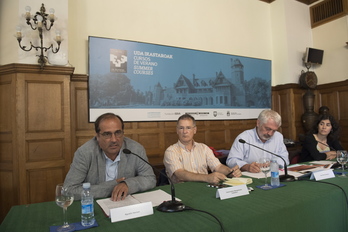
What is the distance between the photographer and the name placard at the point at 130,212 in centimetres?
108

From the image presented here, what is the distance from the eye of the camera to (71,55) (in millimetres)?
3426

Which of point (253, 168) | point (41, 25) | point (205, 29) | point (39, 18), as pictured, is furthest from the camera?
point (205, 29)

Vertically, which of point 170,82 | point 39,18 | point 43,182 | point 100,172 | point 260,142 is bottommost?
point 43,182

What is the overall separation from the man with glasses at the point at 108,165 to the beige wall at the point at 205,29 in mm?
1899

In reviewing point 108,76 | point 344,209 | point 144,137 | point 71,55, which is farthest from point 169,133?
point 344,209

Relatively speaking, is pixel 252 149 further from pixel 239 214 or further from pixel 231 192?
pixel 239 214

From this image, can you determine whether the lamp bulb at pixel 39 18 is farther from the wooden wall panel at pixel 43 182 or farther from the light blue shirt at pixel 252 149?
the light blue shirt at pixel 252 149

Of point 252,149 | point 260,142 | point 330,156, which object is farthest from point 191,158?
point 330,156

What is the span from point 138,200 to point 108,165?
53 cm

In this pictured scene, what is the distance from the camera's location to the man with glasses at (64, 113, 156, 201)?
5.06ft

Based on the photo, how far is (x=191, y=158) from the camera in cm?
227

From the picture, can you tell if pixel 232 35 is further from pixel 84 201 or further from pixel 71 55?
pixel 84 201

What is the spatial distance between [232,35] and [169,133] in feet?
7.55

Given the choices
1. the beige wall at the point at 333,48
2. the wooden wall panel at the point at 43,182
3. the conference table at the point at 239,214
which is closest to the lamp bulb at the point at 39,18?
the wooden wall panel at the point at 43,182
